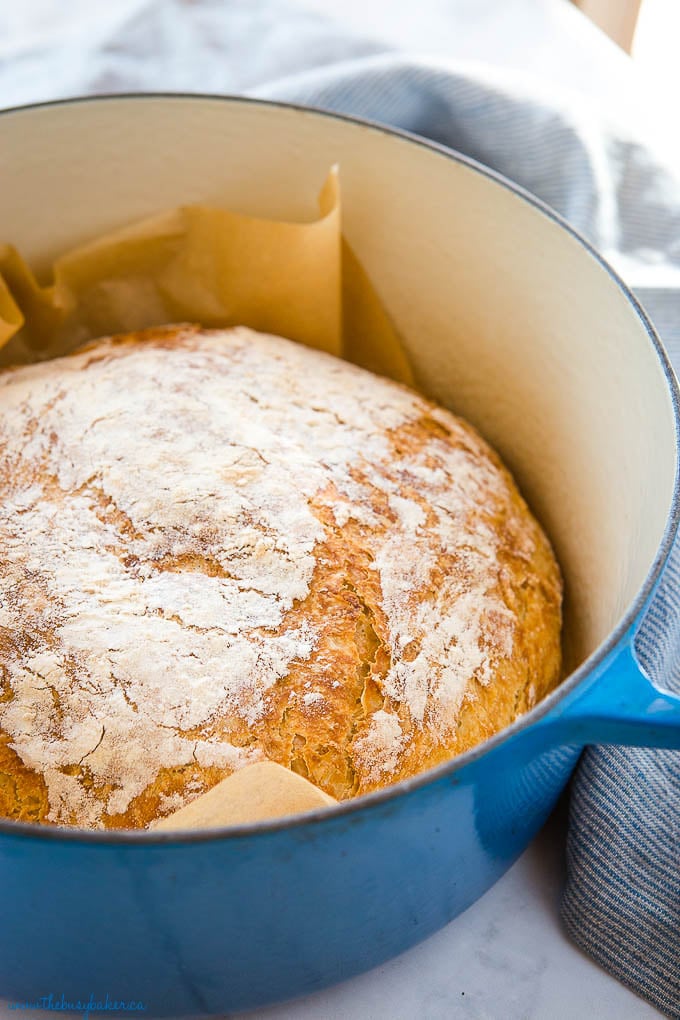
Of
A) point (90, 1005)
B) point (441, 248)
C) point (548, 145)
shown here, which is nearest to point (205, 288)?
point (441, 248)

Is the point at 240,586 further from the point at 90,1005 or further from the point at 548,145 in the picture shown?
the point at 548,145

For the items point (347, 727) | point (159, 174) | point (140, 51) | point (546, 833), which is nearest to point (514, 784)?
point (347, 727)

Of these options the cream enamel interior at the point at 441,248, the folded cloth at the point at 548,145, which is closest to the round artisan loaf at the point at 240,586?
the cream enamel interior at the point at 441,248

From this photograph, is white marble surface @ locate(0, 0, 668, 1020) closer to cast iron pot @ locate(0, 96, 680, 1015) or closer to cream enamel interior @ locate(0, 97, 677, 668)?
cast iron pot @ locate(0, 96, 680, 1015)

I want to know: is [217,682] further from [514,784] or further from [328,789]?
[514,784]

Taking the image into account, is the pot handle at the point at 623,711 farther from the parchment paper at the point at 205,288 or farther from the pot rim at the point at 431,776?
the parchment paper at the point at 205,288

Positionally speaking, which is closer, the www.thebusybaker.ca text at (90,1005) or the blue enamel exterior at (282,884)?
the blue enamel exterior at (282,884)
